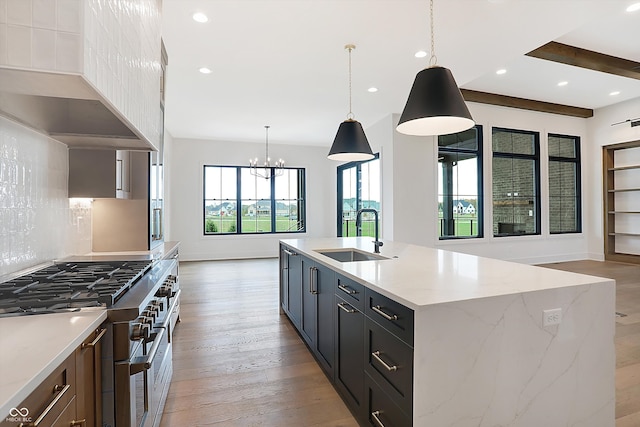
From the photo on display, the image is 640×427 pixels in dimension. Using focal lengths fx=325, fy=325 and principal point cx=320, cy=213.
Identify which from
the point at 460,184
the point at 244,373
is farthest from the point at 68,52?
the point at 460,184

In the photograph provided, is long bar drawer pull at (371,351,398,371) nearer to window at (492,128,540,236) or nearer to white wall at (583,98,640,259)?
window at (492,128,540,236)

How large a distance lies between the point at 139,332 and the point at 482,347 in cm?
142

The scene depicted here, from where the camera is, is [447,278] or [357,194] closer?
[447,278]

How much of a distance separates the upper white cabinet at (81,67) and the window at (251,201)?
627cm

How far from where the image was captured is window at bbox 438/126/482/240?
6465 mm

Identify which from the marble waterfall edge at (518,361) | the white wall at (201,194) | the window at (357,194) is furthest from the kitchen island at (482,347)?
the white wall at (201,194)

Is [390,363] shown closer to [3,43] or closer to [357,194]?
[3,43]

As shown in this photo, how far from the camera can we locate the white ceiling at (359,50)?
116 inches

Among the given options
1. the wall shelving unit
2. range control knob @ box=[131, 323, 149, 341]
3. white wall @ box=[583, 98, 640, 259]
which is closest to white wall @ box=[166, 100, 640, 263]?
white wall @ box=[583, 98, 640, 259]

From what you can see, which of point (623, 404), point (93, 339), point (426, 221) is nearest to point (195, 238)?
point (426, 221)

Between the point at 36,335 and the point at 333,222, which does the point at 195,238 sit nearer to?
the point at 333,222

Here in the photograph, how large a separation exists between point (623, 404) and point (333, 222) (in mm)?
7237

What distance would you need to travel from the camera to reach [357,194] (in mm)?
7938

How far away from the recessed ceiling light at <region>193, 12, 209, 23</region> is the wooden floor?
119 inches
